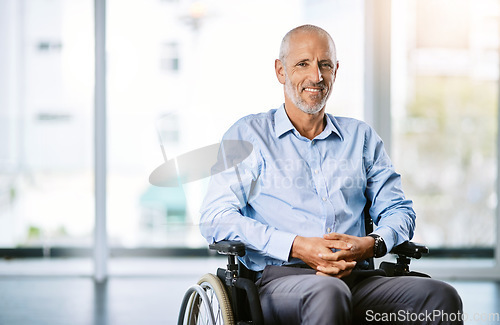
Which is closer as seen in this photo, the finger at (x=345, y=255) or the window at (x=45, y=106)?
the finger at (x=345, y=255)

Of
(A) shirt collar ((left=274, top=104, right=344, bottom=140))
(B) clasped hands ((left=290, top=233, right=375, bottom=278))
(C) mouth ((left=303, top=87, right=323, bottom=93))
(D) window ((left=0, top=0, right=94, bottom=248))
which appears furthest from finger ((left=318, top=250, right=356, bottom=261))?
(D) window ((left=0, top=0, right=94, bottom=248))

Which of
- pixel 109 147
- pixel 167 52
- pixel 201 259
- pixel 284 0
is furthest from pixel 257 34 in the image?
pixel 201 259

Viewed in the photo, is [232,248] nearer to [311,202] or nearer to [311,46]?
[311,202]

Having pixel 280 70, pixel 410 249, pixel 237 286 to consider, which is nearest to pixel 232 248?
pixel 237 286

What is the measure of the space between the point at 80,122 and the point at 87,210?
648 millimetres

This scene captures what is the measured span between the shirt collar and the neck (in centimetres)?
3

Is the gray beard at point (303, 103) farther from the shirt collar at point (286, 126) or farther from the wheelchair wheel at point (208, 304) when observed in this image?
the wheelchair wheel at point (208, 304)

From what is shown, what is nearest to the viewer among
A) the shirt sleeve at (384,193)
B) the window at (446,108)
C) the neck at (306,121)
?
the shirt sleeve at (384,193)

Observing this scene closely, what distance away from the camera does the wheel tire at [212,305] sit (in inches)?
68.2

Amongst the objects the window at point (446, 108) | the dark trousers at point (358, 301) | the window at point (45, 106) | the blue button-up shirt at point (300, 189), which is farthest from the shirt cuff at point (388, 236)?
the window at point (45, 106)

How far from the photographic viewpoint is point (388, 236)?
190 cm

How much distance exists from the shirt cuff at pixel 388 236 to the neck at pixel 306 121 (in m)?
0.42

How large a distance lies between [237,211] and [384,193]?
504 mm

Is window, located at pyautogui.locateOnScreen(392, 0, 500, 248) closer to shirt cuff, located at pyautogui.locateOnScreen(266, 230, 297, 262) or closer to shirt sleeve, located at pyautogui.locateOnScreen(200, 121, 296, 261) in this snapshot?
shirt sleeve, located at pyautogui.locateOnScreen(200, 121, 296, 261)
